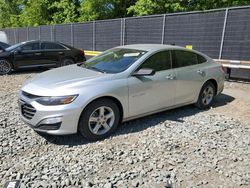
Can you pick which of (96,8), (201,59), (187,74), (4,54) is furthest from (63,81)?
(96,8)

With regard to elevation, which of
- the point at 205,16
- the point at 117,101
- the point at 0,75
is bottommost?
the point at 0,75

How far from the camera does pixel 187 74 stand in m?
5.61

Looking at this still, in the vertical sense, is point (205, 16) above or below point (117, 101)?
above

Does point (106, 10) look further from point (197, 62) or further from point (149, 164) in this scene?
point (149, 164)

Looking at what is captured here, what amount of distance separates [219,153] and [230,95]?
154 inches

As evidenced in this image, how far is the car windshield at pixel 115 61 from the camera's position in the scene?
4859mm

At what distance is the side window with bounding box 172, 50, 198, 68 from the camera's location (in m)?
5.51

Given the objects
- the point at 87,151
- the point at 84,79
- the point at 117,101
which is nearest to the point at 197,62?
the point at 117,101

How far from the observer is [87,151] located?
13.3ft

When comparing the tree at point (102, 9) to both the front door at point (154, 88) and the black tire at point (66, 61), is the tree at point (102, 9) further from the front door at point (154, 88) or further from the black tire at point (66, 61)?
the front door at point (154, 88)

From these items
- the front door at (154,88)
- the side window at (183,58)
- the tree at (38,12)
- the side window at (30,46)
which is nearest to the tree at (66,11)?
the tree at (38,12)

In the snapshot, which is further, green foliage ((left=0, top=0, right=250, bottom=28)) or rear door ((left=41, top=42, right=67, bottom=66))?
green foliage ((left=0, top=0, right=250, bottom=28))

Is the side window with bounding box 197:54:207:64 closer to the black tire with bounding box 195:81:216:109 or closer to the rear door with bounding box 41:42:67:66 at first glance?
the black tire with bounding box 195:81:216:109

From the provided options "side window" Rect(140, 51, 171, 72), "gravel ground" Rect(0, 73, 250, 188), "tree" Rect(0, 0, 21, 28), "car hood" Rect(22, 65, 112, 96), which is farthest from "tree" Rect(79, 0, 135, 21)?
"tree" Rect(0, 0, 21, 28)
